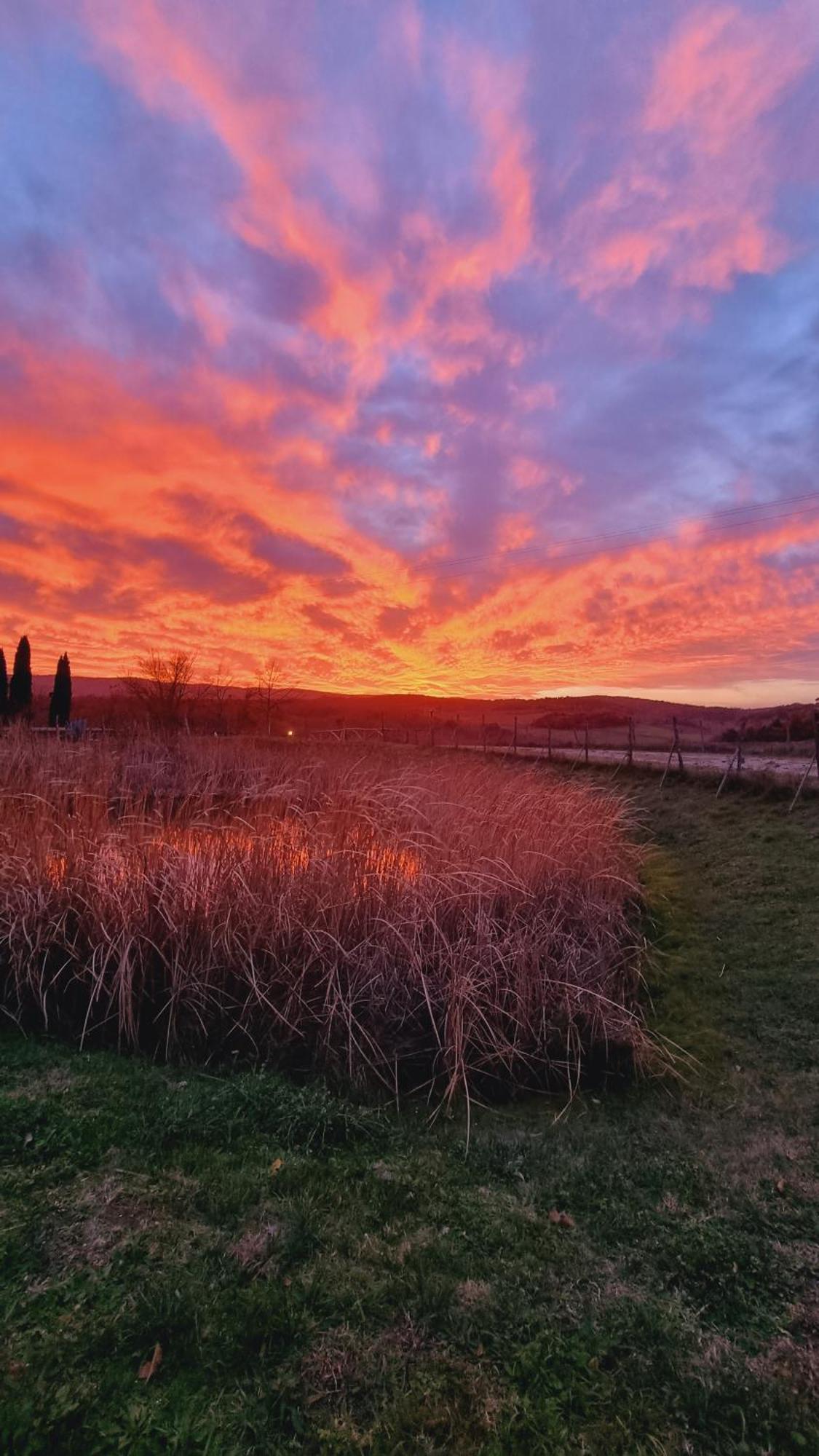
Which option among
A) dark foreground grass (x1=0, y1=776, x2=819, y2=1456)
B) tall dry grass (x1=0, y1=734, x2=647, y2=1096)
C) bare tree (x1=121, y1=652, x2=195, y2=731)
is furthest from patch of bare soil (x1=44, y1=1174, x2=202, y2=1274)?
bare tree (x1=121, y1=652, x2=195, y2=731)

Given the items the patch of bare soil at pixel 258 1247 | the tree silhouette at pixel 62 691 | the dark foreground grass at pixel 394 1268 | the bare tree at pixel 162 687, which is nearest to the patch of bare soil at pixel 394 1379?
the dark foreground grass at pixel 394 1268

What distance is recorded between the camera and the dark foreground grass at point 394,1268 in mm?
1523

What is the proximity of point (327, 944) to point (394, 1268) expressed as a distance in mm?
2087

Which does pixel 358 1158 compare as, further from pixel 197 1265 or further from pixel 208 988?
pixel 208 988

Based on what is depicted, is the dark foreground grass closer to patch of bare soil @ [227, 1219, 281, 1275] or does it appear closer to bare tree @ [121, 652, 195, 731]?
patch of bare soil @ [227, 1219, 281, 1275]

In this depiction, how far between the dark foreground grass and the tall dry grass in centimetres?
39

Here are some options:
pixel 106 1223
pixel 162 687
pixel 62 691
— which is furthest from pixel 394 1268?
pixel 62 691

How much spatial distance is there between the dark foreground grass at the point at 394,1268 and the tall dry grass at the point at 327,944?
0.39m

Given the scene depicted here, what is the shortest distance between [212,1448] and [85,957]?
296 cm

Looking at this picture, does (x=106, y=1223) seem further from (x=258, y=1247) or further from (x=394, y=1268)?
(x=394, y=1268)

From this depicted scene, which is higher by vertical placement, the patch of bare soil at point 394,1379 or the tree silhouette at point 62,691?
the tree silhouette at point 62,691

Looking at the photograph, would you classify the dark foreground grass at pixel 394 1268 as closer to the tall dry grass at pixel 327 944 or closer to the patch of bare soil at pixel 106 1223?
→ the patch of bare soil at pixel 106 1223

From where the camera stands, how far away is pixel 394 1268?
1989 mm

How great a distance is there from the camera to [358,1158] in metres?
2.58
